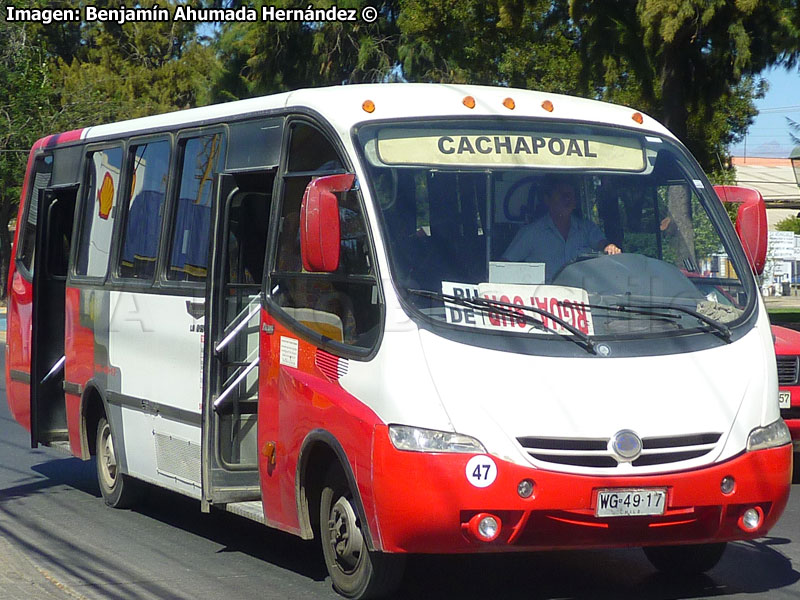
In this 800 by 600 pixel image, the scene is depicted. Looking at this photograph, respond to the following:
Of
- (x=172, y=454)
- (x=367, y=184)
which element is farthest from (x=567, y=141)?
(x=172, y=454)

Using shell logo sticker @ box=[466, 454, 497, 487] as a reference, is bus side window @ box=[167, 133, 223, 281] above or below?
above

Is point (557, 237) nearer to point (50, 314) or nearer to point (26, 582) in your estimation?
point (26, 582)

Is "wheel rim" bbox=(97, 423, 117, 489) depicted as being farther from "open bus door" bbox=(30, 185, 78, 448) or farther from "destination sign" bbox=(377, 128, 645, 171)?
"destination sign" bbox=(377, 128, 645, 171)

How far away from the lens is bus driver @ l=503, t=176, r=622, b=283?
6.29 metres

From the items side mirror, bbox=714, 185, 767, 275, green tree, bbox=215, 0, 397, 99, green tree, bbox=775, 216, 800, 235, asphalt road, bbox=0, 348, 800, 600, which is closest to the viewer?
asphalt road, bbox=0, 348, 800, 600

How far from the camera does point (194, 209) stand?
26.6 feet

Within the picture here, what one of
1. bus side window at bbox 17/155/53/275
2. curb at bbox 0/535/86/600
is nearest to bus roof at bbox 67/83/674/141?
curb at bbox 0/535/86/600

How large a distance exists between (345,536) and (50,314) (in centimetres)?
510

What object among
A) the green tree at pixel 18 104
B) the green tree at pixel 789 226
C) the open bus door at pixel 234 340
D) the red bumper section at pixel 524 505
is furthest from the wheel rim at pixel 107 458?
the green tree at pixel 789 226

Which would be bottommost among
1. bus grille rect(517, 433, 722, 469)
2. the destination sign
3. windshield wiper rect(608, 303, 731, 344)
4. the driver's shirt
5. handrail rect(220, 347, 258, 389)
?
bus grille rect(517, 433, 722, 469)

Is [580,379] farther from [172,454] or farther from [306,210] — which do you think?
[172,454]

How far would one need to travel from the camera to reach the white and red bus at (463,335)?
18.7 feet

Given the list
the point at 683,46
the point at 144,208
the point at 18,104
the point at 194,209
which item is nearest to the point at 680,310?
the point at 194,209

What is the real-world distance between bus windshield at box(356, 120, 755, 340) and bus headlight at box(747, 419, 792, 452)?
1.57ft
